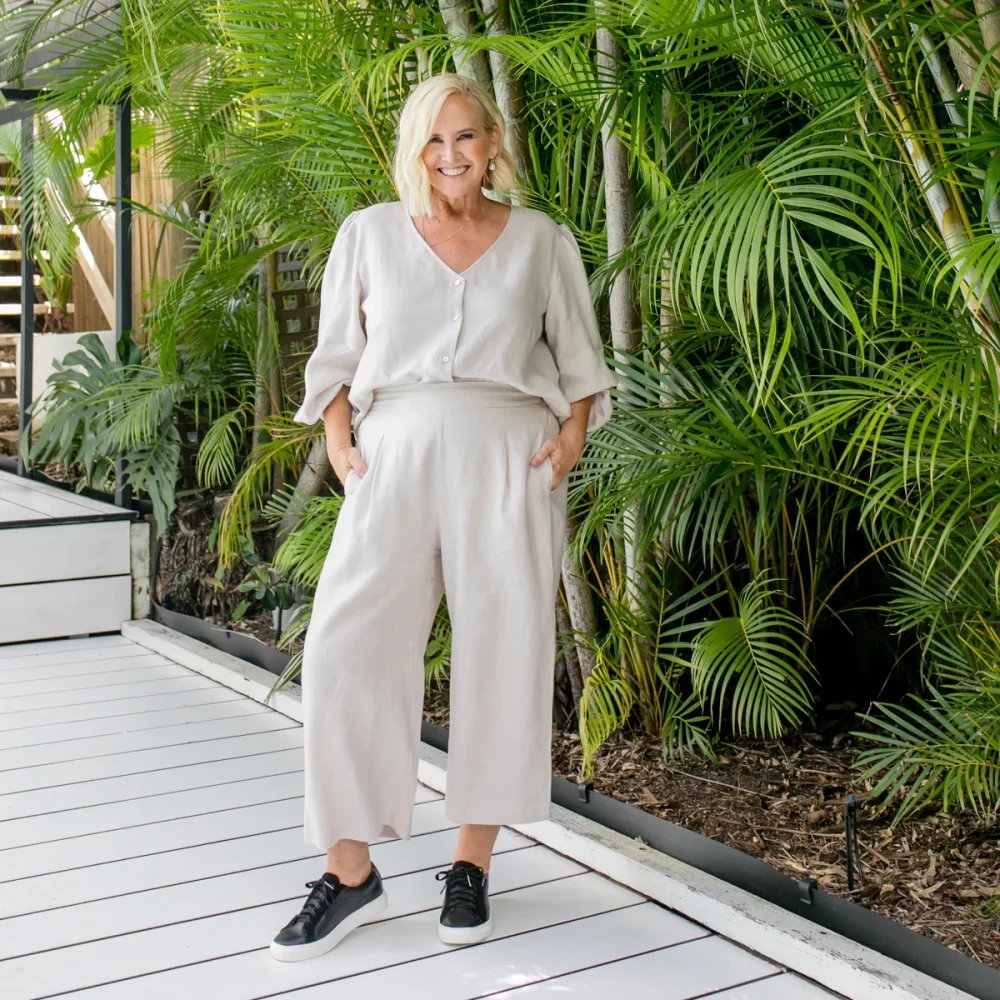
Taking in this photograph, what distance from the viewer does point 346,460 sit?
80.7 inches

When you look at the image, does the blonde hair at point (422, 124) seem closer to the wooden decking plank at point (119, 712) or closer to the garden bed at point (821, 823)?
the garden bed at point (821, 823)

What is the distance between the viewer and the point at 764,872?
2084 millimetres

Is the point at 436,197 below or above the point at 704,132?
below

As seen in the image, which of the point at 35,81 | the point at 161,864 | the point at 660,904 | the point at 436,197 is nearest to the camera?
the point at 436,197

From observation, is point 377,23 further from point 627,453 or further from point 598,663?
point 598,663

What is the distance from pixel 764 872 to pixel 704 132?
1.44 meters

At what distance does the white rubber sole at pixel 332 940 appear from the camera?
6.40ft

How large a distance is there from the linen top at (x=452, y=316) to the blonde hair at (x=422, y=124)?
0.21 ft

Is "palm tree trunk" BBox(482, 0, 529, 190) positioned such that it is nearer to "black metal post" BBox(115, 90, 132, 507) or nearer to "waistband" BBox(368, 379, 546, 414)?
"waistband" BBox(368, 379, 546, 414)

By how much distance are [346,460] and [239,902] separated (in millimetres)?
791

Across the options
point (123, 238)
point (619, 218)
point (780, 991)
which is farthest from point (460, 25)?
point (123, 238)

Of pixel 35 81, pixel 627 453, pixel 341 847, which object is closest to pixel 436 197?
pixel 627 453

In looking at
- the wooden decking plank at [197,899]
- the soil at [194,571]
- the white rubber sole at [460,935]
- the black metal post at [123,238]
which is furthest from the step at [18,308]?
the white rubber sole at [460,935]

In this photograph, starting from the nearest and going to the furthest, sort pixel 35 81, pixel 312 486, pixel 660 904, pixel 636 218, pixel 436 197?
1. pixel 436 197
2. pixel 660 904
3. pixel 636 218
4. pixel 312 486
5. pixel 35 81
